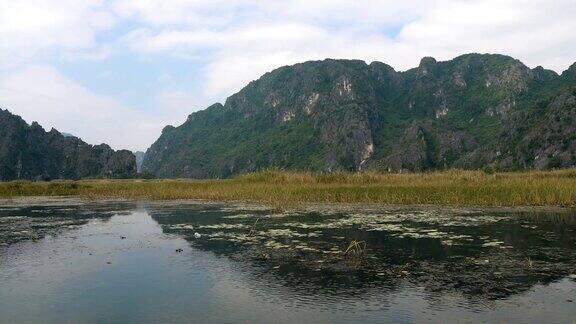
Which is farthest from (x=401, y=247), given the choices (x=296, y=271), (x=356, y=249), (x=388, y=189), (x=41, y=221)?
(x=41, y=221)

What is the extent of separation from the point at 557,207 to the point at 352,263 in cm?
1967

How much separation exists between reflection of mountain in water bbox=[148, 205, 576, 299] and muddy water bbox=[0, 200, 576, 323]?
0.05 meters

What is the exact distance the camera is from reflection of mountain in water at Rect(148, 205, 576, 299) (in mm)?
12031

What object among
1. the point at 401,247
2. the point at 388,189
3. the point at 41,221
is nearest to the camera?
the point at 401,247

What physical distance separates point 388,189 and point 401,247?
1796cm

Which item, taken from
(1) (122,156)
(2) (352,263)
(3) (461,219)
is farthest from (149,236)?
(1) (122,156)

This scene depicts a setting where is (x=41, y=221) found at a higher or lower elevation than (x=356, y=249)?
higher

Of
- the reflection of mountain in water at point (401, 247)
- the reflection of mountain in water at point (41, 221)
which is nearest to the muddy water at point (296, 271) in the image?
the reflection of mountain in water at point (401, 247)

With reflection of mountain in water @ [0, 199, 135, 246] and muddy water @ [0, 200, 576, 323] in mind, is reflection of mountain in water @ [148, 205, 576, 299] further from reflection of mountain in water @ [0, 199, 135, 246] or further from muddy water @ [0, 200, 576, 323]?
reflection of mountain in water @ [0, 199, 135, 246]

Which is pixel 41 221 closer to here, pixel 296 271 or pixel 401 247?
pixel 296 271

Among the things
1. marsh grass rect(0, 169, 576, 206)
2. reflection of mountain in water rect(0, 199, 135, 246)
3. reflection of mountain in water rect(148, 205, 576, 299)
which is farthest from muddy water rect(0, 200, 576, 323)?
marsh grass rect(0, 169, 576, 206)

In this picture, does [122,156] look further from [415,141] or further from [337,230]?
[337,230]

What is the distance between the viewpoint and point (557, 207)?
1103 inches

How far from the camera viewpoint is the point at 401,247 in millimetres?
16422
